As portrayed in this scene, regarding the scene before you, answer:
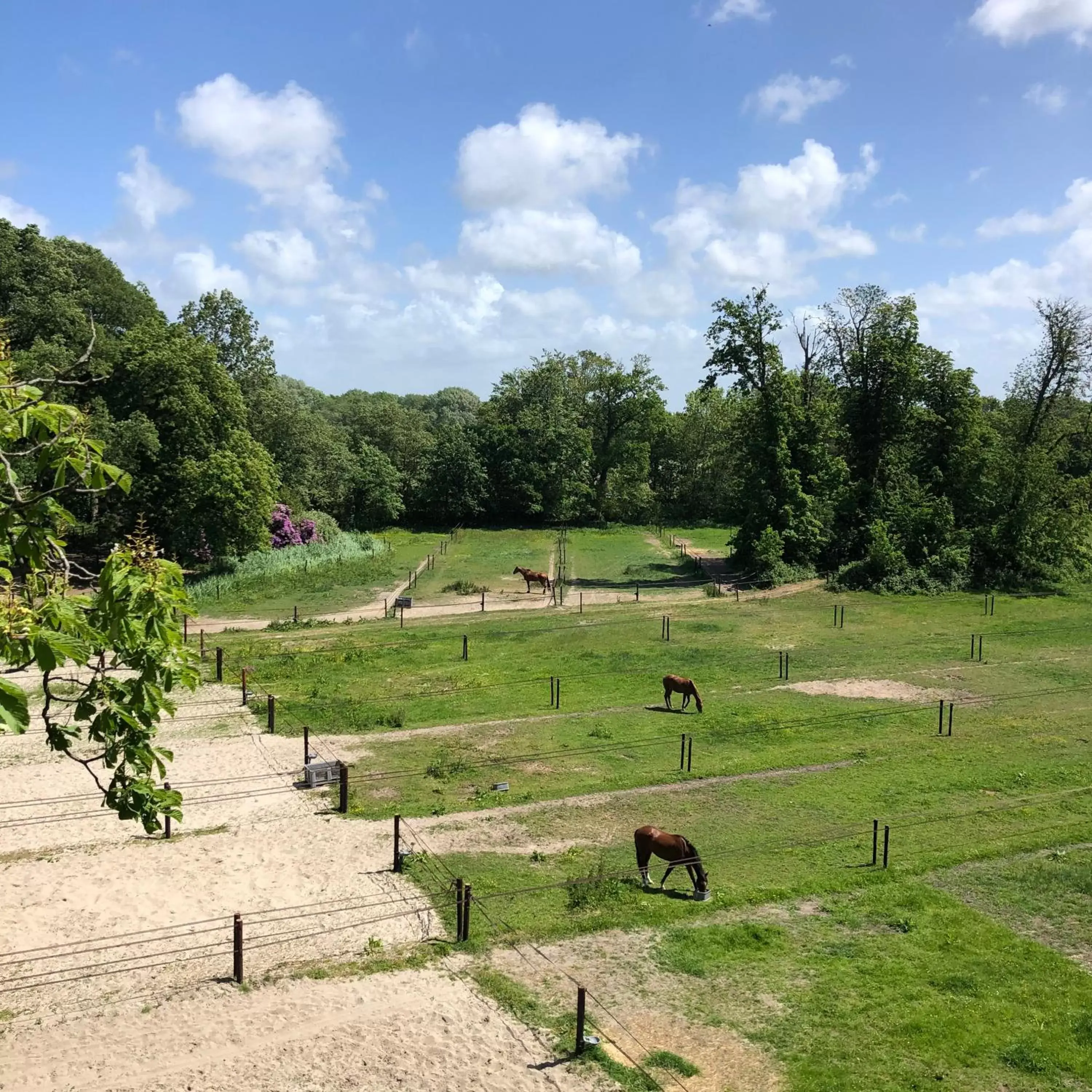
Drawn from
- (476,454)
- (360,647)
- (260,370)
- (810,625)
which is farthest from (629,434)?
(360,647)

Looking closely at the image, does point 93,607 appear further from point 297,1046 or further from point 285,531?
point 285,531

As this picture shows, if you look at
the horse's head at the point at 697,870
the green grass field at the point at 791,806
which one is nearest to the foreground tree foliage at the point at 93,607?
the green grass field at the point at 791,806

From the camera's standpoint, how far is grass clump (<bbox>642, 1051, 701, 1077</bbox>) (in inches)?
376

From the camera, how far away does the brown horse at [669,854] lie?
1335 cm

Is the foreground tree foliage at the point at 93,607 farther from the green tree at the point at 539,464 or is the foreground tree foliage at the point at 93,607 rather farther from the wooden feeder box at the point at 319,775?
the green tree at the point at 539,464

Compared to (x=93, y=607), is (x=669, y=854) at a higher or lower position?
lower

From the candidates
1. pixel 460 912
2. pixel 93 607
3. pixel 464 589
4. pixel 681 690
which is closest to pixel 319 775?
pixel 460 912

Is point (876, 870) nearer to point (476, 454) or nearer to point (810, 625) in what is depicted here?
point (810, 625)

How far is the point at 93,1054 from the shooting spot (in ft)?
32.3

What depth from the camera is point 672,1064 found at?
9.68m

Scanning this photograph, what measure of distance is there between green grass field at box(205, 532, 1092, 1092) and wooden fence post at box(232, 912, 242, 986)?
2904 mm

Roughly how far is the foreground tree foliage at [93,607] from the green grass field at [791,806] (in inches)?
275

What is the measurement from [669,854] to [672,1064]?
399cm

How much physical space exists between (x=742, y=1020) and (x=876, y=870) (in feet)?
15.1
